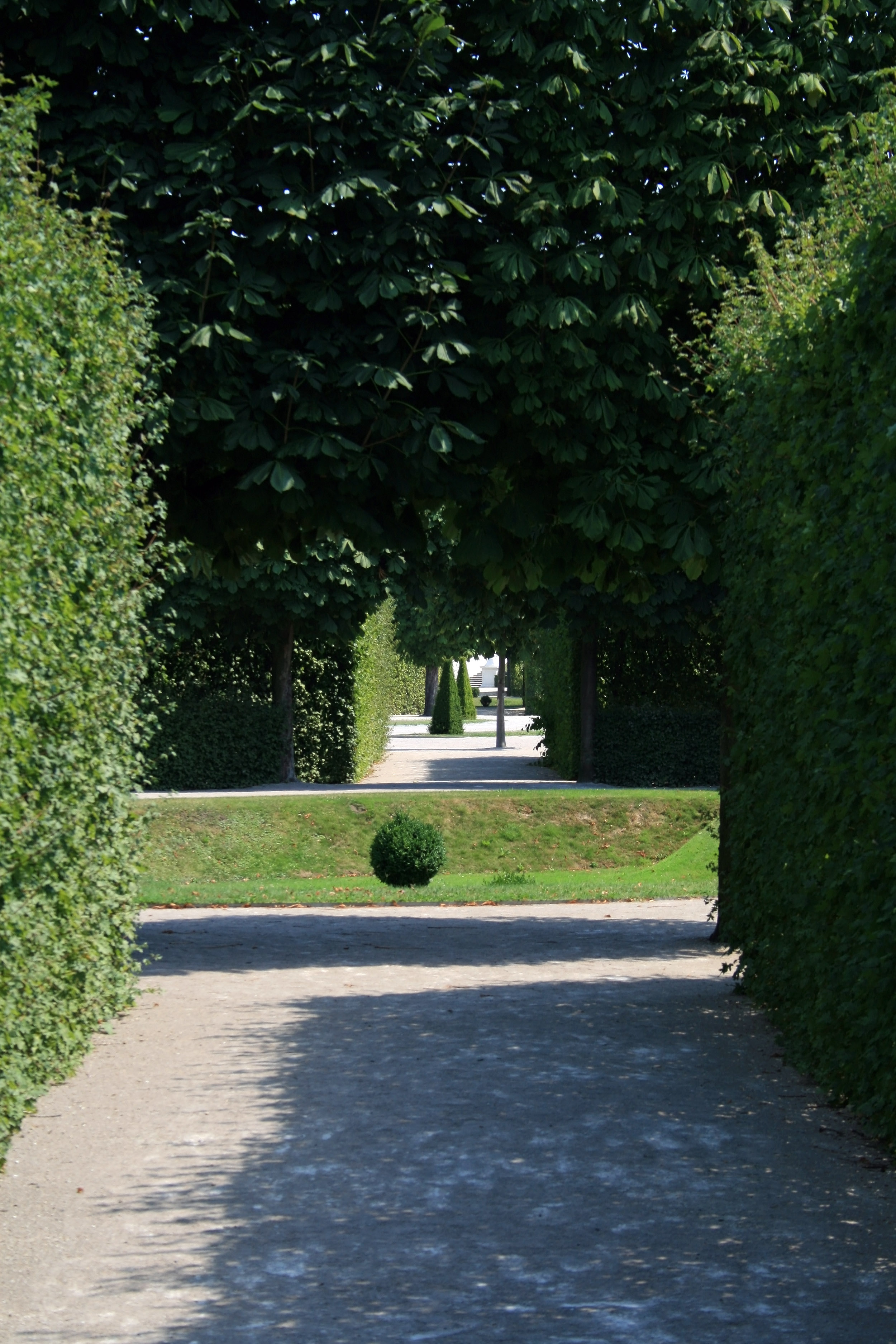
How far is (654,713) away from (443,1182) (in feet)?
59.8

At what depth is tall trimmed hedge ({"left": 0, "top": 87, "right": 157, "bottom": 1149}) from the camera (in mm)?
4906

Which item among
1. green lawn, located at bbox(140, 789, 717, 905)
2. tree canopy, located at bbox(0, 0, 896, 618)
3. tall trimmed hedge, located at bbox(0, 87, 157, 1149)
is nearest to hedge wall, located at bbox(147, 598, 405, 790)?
green lawn, located at bbox(140, 789, 717, 905)

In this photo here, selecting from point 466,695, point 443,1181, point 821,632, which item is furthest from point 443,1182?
point 466,695

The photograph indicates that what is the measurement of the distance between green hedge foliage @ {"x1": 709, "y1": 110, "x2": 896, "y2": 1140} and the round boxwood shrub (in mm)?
7149

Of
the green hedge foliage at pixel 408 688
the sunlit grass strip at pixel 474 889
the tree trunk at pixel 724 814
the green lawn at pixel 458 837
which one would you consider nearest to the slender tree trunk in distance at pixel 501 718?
the green hedge foliage at pixel 408 688

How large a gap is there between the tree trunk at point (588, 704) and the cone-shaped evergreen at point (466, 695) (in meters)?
26.6

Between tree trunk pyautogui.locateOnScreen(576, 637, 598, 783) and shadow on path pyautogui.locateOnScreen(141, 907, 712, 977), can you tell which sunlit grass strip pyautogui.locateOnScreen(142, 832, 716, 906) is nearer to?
shadow on path pyautogui.locateOnScreen(141, 907, 712, 977)

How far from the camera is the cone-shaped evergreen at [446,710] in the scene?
4656cm

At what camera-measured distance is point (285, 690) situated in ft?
75.5

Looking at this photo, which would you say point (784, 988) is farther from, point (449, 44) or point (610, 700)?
point (610, 700)

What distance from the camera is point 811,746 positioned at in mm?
5801

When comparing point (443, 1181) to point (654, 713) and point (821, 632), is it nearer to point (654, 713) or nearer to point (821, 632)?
point (821, 632)

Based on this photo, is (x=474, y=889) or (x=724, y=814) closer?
(x=724, y=814)

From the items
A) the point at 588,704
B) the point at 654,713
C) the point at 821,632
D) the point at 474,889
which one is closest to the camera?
the point at 821,632
